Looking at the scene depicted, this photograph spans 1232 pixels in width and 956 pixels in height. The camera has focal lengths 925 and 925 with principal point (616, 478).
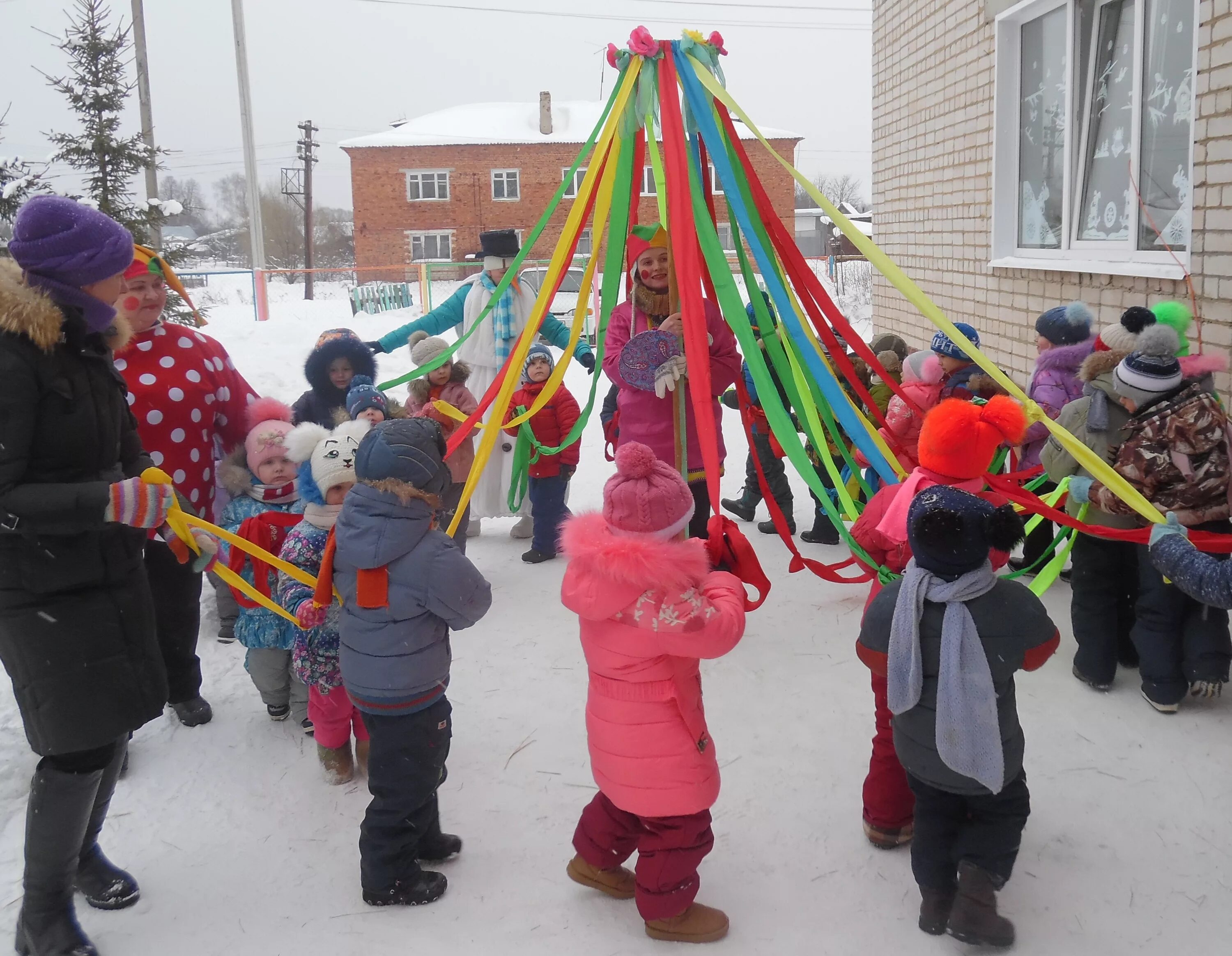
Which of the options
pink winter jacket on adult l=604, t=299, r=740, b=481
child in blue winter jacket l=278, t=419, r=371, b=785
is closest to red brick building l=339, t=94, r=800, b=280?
pink winter jacket on adult l=604, t=299, r=740, b=481

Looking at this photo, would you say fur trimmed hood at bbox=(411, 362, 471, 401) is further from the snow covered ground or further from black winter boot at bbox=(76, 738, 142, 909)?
Result: black winter boot at bbox=(76, 738, 142, 909)

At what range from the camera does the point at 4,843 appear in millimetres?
2879

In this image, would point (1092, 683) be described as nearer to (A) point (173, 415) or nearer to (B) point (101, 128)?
(A) point (173, 415)

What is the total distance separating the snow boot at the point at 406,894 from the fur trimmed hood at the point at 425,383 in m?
2.94

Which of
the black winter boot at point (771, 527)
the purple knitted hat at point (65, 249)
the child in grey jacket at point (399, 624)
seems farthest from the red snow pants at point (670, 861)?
the black winter boot at point (771, 527)

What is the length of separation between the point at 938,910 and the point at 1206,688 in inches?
71.5

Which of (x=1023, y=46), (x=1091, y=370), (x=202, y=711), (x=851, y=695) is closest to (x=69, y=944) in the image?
(x=202, y=711)

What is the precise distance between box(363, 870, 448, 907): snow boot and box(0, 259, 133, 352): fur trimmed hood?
1.68 m

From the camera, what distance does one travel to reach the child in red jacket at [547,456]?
542 centimetres

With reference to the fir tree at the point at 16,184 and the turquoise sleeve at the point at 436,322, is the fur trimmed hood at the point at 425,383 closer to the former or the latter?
the turquoise sleeve at the point at 436,322

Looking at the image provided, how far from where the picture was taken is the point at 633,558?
2209 mm

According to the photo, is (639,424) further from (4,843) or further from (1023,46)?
(1023,46)

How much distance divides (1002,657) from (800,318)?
149 cm

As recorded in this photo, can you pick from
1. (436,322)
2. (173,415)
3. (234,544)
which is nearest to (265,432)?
(173,415)
